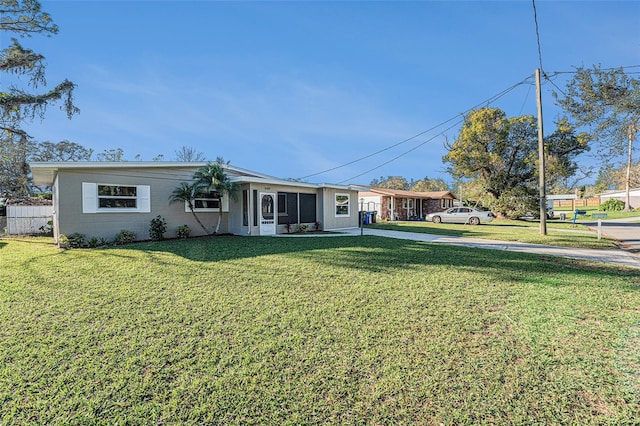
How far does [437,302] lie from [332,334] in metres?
1.86

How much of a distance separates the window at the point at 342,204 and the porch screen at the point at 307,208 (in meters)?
1.49

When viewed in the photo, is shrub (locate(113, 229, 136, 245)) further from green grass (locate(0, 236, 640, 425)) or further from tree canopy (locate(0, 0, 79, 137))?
tree canopy (locate(0, 0, 79, 137))

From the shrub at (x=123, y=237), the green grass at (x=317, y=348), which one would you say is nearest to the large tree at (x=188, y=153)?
the shrub at (x=123, y=237)

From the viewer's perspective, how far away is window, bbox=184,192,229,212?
40.4 ft

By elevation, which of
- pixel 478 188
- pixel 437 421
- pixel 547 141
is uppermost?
pixel 547 141

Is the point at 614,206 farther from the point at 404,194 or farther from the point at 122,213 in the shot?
the point at 122,213

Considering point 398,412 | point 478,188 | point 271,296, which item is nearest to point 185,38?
point 271,296

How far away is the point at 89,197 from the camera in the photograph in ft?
32.3

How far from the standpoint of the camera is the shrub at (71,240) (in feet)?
30.1

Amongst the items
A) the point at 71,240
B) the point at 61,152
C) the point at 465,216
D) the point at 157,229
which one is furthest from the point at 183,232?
the point at 61,152

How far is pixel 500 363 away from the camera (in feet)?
9.51

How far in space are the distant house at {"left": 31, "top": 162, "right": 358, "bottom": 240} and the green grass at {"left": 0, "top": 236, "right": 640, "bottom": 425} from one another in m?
4.38

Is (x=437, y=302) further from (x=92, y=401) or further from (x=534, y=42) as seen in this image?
(x=534, y=42)

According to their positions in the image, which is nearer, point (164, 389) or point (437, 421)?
point (437, 421)
